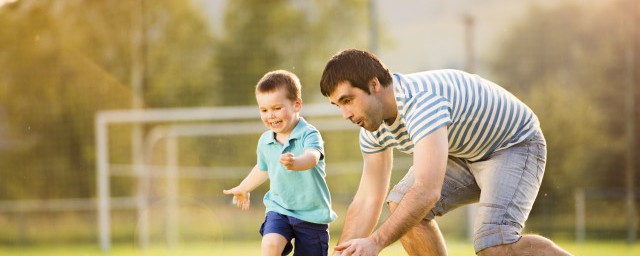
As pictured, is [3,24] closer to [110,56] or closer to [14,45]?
[14,45]

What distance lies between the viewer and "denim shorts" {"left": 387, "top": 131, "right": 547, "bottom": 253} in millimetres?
4328

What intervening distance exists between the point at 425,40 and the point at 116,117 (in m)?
4.93

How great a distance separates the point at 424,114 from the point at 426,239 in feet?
3.13

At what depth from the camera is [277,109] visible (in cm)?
445

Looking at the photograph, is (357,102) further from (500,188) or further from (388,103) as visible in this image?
(500,188)

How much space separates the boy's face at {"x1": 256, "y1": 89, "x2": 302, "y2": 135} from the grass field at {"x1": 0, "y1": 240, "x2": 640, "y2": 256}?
6797mm

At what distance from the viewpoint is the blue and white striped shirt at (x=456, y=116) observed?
13.2ft

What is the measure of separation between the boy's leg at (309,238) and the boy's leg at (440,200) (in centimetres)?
39

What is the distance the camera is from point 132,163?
1659 cm

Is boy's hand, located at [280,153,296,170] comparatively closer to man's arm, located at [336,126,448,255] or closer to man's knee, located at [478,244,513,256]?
man's arm, located at [336,126,448,255]

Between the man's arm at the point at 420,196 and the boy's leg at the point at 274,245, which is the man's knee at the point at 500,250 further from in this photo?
the boy's leg at the point at 274,245

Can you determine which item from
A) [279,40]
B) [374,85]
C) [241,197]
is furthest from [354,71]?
[279,40]

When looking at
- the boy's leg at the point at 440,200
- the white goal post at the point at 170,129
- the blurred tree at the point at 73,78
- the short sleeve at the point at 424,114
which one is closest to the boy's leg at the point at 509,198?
the boy's leg at the point at 440,200

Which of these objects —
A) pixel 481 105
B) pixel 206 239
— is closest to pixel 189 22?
pixel 206 239
